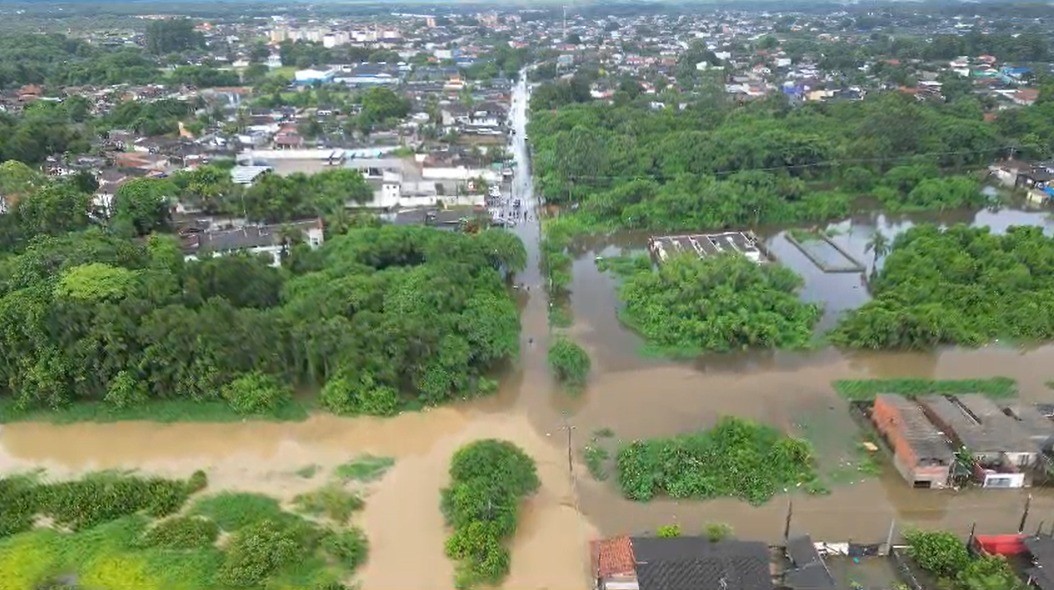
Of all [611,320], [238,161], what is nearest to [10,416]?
[611,320]

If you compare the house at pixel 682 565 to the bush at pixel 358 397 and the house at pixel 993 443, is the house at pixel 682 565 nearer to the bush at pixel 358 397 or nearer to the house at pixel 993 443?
the house at pixel 993 443

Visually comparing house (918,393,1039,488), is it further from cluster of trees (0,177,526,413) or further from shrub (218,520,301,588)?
shrub (218,520,301,588)

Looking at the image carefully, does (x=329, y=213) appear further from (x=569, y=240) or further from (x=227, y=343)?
(x=227, y=343)

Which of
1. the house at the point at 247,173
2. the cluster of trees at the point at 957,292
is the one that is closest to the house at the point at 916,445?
the cluster of trees at the point at 957,292

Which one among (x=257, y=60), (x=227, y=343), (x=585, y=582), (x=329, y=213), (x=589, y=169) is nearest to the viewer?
(x=585, y=582)

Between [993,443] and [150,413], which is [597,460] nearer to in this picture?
[993,443]

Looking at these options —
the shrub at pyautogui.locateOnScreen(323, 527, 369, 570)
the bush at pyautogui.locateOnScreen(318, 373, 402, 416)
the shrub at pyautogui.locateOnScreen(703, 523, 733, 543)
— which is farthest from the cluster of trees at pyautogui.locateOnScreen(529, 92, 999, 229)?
the shrub at pyautogui.locateOnScreen(323, 527, 369, 570)
